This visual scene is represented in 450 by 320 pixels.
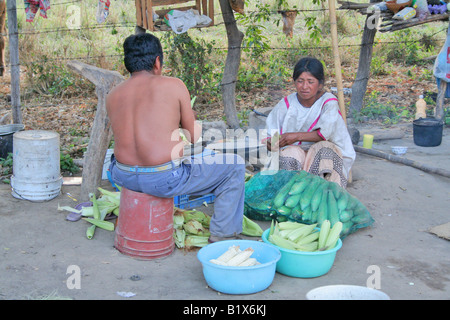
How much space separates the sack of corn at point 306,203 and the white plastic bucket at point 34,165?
6.05ft

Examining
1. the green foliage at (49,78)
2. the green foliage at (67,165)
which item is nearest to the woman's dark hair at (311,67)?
the green foliage at (67,165)

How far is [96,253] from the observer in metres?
3.67

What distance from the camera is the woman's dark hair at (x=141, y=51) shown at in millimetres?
3422

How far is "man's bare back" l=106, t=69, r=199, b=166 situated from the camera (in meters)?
3.40

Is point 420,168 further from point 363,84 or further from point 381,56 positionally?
point 381,56

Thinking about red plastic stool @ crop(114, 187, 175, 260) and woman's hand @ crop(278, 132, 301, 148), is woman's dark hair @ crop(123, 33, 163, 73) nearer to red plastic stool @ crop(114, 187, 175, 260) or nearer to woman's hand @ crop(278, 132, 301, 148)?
red plastic stool @ crop(114, 187, 175, 260)

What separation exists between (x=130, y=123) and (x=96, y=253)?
1.00 meters

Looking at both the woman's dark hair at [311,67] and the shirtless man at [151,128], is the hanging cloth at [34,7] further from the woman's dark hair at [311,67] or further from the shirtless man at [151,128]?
the woman's dark hair at [311,67]

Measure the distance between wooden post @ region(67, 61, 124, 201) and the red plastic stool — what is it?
1.09 m

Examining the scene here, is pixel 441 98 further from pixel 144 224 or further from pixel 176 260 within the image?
pixel 144 224

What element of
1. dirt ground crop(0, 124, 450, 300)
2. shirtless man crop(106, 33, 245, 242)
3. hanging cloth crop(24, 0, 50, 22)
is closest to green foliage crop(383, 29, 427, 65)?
dirt ground crop(0, 124, 450, 300)

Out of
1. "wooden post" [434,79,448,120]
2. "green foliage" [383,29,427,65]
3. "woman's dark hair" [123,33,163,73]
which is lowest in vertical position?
"wooden post" [434,79,448,120]

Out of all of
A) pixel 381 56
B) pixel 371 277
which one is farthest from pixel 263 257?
pixel 381 56

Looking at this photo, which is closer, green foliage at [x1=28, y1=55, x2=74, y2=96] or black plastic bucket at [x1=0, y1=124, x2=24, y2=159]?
black plastic bucket at [x1=0, y1=124, x2=24, y2=159]
